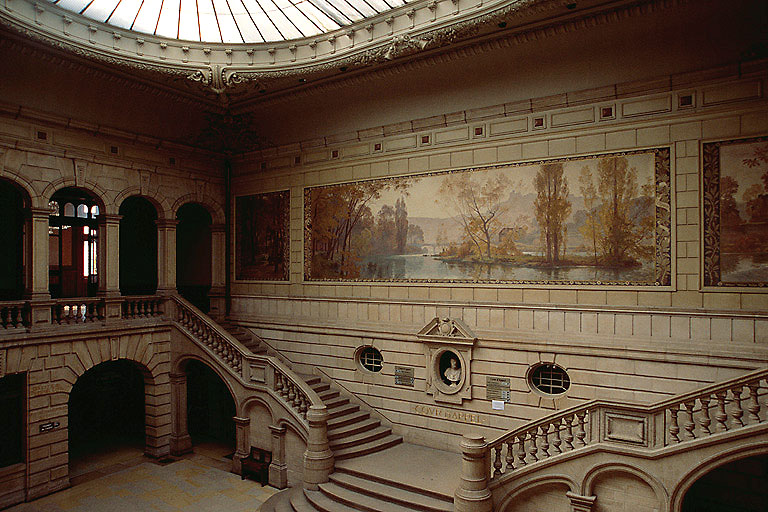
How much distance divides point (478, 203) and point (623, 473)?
20.9 feet

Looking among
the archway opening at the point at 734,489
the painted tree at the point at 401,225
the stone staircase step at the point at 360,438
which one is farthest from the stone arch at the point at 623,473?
the painted tree at the point at 401,225

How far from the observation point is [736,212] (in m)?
9.48

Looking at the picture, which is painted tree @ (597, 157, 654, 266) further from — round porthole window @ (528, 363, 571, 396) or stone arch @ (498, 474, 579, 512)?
stone arch @ (498, 474, 579, 512)

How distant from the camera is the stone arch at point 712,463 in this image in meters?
7.54

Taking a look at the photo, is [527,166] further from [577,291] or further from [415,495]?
[415,495]

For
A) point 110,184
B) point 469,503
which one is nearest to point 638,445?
point 469,503

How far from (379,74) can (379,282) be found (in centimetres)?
522

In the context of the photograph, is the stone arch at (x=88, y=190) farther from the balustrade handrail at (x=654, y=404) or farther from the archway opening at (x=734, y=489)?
the archway opening at (x=734, y=489)

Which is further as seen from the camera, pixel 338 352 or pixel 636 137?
pixel 338 352

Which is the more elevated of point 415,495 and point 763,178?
point 763,178

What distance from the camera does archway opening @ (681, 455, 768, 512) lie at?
910 cm

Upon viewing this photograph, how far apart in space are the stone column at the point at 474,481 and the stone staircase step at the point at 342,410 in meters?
4.38

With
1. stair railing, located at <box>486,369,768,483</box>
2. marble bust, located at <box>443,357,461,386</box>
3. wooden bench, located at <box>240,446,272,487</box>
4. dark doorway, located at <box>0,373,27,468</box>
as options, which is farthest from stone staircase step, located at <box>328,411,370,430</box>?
dark doorway, located at <box>0,373,27,468</box>

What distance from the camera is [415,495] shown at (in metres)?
9.95
